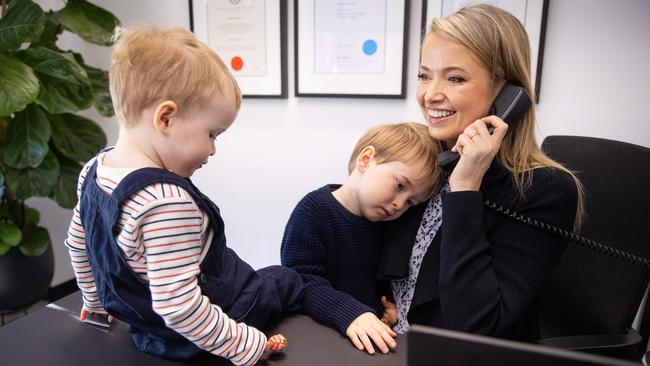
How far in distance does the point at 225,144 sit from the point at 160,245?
1.62 m

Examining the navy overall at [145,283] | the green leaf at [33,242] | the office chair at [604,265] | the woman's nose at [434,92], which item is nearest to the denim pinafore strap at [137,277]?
the navy overall at [145,283]

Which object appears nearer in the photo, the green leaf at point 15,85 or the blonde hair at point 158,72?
the blonde hair at point 158,72

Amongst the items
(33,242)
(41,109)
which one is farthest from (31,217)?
(41,109)

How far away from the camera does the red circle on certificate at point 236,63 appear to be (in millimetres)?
1974

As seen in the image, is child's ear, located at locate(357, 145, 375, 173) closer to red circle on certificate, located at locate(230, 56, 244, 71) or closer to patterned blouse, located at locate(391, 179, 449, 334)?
patterned blouse, located at locate(391, 179, 449, 334)

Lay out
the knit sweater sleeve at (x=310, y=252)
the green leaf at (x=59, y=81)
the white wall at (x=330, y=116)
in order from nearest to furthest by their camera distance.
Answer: the knit sweater sleeve at (x=310, y=252), the white wall at (x=330, y=116), the green leaf at (x=59, y=81)

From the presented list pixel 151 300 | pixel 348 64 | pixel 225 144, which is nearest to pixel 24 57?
pixel 225 144

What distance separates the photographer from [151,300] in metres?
0.62

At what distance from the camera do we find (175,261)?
0.56 meters

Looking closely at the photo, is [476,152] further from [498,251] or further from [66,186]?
[66,186]

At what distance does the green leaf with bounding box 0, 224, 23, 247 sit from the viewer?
1862mm

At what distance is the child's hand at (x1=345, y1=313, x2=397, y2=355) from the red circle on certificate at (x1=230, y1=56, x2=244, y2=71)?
1530 millimetres

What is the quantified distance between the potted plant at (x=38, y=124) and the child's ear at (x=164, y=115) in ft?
4.12

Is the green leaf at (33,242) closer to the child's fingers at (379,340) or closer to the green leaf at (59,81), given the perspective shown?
the green leaf at (59,81)
